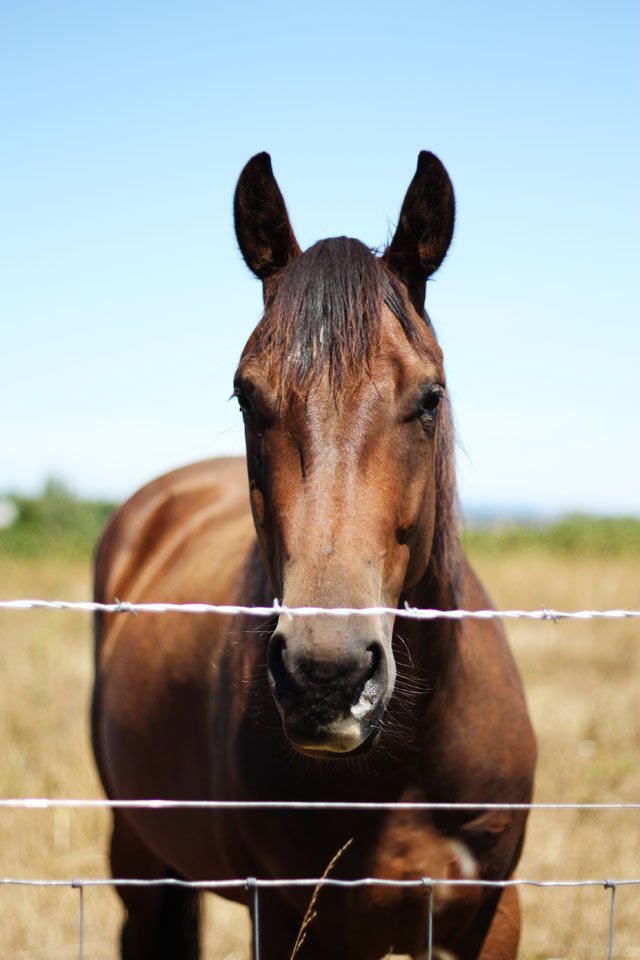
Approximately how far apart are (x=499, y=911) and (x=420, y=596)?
1047mm

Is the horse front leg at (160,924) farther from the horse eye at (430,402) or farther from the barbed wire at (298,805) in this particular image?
the horse eye at (430,402)

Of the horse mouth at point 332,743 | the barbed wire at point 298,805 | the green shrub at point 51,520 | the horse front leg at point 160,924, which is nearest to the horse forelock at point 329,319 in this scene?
the horse mouth at point 332,743

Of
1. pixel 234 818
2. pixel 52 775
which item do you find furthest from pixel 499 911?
pixel 52 775

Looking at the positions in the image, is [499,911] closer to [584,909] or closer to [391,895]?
[391,895]

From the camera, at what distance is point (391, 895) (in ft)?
7.11

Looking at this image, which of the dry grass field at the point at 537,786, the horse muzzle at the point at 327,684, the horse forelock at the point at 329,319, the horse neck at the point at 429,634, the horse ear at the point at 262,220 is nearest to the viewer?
the horse muzzle at the point at 327,684

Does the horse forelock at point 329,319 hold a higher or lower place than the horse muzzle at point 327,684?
higher

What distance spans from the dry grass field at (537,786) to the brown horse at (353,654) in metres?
1.53

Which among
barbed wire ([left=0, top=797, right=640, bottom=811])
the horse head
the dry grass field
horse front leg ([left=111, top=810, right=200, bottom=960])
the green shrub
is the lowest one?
the green shrub

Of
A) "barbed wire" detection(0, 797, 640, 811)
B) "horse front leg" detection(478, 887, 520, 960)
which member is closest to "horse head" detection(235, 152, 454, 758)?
"barbed wire" detection(0, 797, 640, 811)

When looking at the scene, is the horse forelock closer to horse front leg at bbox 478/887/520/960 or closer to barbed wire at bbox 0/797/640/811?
barbed wire at bbox 0/797/640/811

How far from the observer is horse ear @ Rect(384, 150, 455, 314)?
2.27 meters

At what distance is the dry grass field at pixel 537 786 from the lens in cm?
397

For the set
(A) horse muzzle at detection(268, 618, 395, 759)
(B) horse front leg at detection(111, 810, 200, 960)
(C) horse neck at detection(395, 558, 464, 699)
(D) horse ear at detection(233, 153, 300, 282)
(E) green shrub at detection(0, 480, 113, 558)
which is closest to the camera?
(A) horse muzzle at detection(268, 618, 395, 759)
